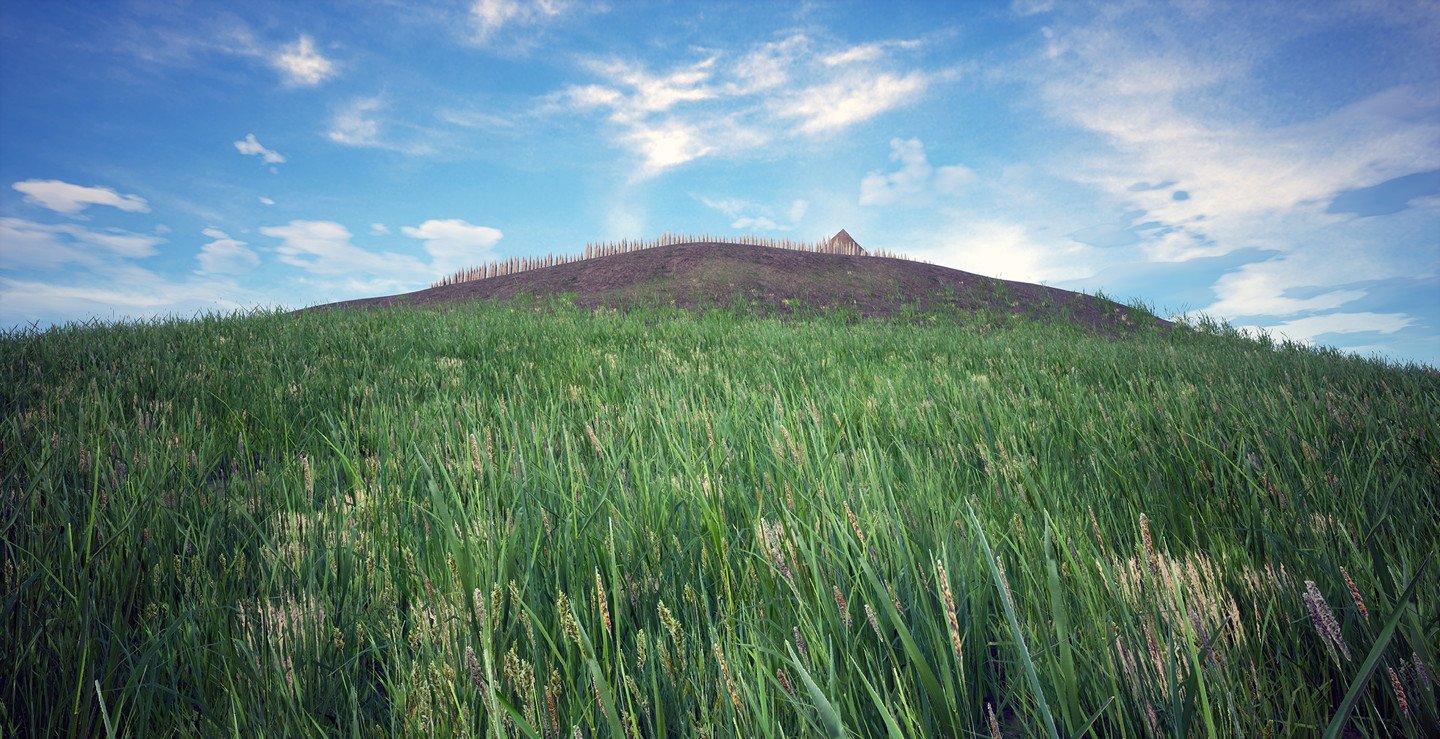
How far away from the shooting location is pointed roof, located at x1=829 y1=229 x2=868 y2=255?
31.5 m

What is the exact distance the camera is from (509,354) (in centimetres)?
626

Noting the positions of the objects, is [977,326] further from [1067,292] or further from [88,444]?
[88,444]

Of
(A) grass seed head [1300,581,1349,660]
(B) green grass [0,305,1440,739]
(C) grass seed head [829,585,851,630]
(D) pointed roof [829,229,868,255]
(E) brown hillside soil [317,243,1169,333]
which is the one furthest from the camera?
(D) pointed roof [829,229,868,255]

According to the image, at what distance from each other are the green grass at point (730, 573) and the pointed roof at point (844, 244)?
28.4 meters

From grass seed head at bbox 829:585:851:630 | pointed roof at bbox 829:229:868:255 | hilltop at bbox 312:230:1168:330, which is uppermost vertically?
pointed roof at bbox 829:229:868:255

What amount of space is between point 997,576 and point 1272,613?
3.58ft

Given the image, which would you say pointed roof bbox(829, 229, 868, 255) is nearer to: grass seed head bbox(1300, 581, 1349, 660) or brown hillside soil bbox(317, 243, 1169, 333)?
brown hillside soil bbox(317, 243, 1169, 333)

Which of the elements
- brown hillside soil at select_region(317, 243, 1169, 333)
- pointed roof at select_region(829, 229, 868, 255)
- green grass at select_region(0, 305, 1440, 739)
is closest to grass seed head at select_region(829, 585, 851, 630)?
green grass at select_region(0, 305, 1440, 739)

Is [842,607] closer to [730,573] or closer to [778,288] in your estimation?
[730,573]

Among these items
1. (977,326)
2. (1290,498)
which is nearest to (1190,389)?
(1290,498)

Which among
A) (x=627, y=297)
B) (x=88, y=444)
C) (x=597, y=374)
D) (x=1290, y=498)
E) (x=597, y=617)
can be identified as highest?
(x=627, y=297)

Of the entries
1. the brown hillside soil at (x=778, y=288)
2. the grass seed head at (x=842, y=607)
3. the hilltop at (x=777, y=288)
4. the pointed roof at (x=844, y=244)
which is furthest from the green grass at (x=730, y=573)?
the pointed roof at (x=844, y=244)

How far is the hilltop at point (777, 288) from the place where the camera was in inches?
613

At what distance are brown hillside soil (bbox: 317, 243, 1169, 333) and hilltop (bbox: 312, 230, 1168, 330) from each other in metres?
0.03
